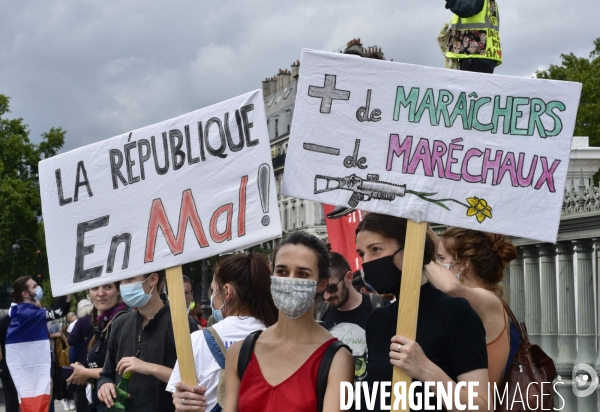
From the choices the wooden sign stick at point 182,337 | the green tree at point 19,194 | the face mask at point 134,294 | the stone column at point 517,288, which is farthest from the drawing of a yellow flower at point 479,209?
the green tree at point 19,194

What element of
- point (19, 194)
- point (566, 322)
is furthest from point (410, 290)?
point (19, 194)

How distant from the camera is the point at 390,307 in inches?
164

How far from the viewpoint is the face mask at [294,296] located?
4.18 meters

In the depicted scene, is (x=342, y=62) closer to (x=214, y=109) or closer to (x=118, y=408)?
(x=214, y=109)

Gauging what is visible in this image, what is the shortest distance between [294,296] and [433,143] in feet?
2.98

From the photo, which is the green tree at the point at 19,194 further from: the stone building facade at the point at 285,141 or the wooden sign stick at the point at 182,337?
the wooden sign stick at the point at 182,337

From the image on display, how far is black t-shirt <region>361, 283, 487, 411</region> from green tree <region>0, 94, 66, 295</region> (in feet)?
180

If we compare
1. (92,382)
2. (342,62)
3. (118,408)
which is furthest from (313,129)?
(92,382)

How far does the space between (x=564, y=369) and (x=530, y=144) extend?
7838 millimetres

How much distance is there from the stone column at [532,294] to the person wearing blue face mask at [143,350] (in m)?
7.35

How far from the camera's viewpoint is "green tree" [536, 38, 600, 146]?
3947 cm

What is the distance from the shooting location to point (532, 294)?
12.9m

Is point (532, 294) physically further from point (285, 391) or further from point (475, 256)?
point (285, 391)

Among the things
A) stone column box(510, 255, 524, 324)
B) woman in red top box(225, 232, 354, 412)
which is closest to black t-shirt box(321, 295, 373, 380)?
woman in red top box(225, 232, 354, 412)
